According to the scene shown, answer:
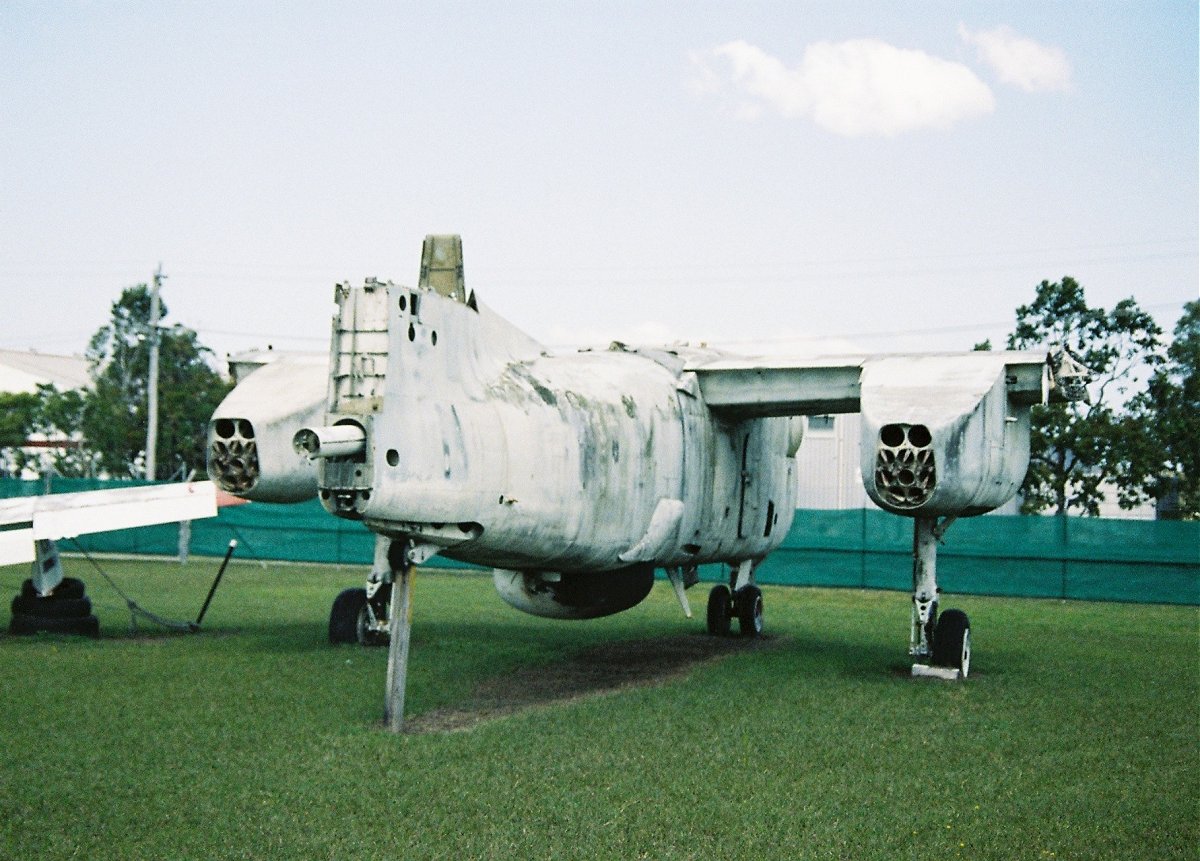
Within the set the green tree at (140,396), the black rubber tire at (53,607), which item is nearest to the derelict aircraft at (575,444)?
the black rubber tire at (53,607)

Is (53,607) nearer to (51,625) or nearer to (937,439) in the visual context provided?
(51,625)

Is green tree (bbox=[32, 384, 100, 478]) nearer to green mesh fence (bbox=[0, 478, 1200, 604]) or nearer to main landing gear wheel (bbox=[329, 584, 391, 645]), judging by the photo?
green mesh fence (bbox=[0, 478, 1200, 604])

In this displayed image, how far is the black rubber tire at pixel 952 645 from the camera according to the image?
15.4 metres

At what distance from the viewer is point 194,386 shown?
51.5 meters

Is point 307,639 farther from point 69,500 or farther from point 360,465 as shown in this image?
point 360,465

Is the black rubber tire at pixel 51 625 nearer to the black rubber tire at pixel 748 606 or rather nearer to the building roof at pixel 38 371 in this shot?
the black rubber tire at pixel 748 606

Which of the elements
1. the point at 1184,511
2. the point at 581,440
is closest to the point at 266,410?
the point at 581,440

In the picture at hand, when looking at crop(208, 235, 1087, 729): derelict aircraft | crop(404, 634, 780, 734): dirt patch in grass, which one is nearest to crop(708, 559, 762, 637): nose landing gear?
crop(404, 634, 780, 734): dirt patch in grass

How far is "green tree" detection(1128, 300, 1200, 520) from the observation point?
34281mm

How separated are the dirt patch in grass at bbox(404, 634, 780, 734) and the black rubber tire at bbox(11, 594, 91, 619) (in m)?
6.76

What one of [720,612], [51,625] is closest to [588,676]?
[720,612]

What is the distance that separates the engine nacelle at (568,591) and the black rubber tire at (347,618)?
3.75 metres

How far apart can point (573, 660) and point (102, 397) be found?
38650mm

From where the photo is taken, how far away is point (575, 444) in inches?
482
